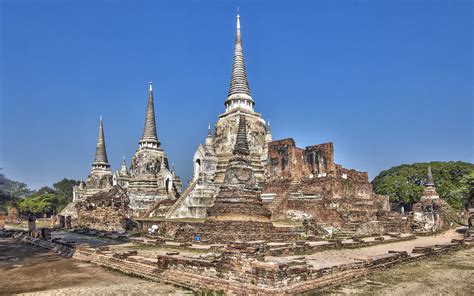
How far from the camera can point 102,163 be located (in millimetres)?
57438

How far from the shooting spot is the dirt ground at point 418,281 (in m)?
9.62

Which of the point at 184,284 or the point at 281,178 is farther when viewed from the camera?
the point at 281,178

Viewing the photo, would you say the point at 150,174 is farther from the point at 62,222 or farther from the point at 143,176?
the point at 62,222

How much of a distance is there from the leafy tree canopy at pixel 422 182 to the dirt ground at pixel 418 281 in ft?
149

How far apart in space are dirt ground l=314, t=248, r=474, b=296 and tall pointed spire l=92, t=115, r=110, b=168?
50128 millimetres

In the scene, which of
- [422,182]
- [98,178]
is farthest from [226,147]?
[422,182]

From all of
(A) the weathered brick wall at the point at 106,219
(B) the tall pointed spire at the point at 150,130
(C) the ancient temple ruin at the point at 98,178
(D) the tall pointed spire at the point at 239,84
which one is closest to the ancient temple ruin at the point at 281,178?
(D) the tall pointed spire at the point at 239,84

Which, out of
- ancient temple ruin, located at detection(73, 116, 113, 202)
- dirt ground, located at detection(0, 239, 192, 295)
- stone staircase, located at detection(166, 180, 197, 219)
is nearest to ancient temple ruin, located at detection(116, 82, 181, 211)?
ancient temple ruin, located at detection(73, 116, 113, 202)

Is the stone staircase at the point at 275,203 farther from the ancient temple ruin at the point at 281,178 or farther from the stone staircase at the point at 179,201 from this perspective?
the stone staircase at the point at 179,201

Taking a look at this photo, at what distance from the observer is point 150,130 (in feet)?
169

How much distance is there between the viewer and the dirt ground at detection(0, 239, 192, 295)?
32.2 ft

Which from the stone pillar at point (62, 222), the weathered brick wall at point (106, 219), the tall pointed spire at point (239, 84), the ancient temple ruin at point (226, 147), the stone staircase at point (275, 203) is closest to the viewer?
the weathered brick wall at point (106, 219)

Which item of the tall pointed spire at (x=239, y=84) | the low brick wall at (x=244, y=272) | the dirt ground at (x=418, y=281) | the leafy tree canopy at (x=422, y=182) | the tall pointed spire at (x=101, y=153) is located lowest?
the dirt ground at (x=418, y=281)

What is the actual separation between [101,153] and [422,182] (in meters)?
50.0
